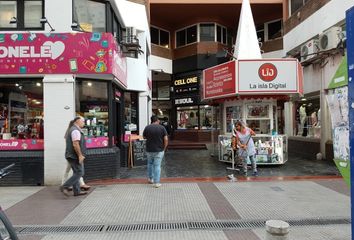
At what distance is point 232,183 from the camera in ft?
31.2

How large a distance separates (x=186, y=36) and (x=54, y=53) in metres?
15.8

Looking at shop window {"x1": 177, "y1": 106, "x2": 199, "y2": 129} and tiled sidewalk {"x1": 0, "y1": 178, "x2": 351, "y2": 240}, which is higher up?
shop window {"x1": 177, "y1": 106, "x2": 199, "y2": 129}

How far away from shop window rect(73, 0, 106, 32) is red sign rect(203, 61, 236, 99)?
429 centimetres

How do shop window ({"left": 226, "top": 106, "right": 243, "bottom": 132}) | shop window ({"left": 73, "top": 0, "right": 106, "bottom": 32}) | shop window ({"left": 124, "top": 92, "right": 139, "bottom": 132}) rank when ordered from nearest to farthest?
shop window ({"left": 73, "top": 0, "right": 106, "bottom": 32})
shop window ({"left": 226, "top": 106, "right": 243, "bottom": 132})
shop window ({"left": 124, "top": 92, "right": 139, "bottom": 132})

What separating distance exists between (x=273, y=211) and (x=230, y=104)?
701 centimetres

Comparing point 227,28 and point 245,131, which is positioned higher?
point 227,28

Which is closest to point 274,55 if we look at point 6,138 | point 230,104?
point 230,104

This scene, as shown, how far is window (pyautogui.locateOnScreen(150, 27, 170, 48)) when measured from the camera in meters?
24.2

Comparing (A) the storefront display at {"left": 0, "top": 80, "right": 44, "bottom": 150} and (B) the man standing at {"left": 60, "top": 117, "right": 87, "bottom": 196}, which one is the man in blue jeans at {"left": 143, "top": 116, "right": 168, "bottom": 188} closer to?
(B) the man standing at {"left": 60, "top": 117, "right": 87, "bottom": 196}

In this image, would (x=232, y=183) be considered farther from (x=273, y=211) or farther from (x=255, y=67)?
(x=255, y=67)

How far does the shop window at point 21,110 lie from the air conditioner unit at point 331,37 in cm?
950

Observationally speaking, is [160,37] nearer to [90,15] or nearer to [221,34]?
[221,34]

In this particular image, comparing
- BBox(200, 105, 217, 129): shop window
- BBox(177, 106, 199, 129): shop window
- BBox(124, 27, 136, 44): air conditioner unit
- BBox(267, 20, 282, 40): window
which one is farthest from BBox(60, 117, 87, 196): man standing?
BBox(267, 20, 282, 40): window

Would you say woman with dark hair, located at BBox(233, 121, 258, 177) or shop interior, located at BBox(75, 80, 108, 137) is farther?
woman with dark hair, located at BBox(233, 121, 258, 177)
